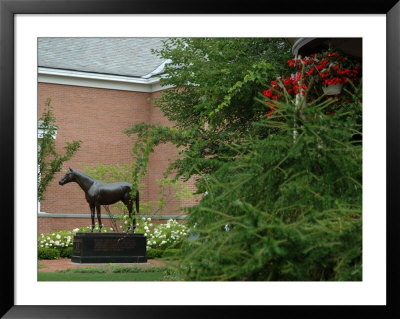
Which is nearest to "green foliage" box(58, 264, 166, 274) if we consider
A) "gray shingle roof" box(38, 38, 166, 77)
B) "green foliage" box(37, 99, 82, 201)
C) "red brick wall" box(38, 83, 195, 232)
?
"green foliage" box(37, 99, 82, 201)

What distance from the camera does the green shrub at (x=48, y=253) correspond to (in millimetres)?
14688

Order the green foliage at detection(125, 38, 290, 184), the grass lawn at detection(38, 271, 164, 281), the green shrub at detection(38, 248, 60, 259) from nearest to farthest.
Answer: the grass lawn at detection(38, 271, 164, 281), the green foliage at detection(125, 38, 290, 184), the green shrub at detection(38, 248, 60, 259)

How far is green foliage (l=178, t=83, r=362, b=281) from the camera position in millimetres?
3990

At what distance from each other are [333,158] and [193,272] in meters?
1.28

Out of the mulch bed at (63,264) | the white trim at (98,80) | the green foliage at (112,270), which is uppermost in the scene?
the white trim at (98,80)

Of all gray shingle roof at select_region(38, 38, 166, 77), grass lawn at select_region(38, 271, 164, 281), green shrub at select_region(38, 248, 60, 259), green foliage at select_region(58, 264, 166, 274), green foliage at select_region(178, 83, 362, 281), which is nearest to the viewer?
green foliage at select_region(178, 83, 362, 281)

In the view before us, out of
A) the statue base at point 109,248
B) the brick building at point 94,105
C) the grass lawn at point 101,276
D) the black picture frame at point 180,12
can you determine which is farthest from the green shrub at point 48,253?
the black picture frame at point 180,12

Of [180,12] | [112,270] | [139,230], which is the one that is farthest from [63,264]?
[180,12]

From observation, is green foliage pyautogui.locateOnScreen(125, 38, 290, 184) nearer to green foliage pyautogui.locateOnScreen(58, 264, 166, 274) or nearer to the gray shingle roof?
green foliage pyautogui.locateOnScreen(58, 264, 166, 274)

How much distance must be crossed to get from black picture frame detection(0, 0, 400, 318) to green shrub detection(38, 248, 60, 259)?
35.8ft

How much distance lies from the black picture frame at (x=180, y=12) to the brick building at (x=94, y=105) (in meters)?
15.4

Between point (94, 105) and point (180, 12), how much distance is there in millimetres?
17531

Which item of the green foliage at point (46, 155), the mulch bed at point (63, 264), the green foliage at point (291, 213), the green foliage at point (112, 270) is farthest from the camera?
the green foliage at point (46, 155)

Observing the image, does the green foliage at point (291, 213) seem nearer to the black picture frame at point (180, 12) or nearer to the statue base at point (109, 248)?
the black picture frame at point (180, 12)
